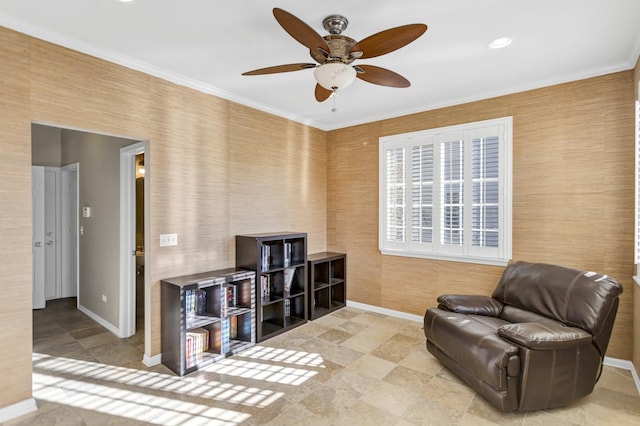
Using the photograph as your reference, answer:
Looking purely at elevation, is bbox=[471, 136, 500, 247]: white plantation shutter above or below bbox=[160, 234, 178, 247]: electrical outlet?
above

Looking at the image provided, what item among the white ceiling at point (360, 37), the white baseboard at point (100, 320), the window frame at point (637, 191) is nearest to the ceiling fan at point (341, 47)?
the white ceiling at point (360, 37)

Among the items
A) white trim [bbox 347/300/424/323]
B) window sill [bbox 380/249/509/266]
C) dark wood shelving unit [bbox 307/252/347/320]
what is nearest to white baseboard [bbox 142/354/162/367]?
dark wood shelving unit [bbox 307/252/347/320]

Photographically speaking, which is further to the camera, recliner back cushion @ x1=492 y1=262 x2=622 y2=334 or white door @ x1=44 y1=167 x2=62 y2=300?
white door @ x1=44 y1=167 x2=62 y2=300

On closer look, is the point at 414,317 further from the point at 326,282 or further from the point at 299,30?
the point at 299,30

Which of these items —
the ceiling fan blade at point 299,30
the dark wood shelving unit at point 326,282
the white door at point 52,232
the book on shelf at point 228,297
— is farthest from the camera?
the white door at point 52,232

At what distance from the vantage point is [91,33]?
243 centimetres

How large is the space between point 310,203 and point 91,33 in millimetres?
3154

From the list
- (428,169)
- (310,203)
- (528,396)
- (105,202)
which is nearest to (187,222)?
(105,202)

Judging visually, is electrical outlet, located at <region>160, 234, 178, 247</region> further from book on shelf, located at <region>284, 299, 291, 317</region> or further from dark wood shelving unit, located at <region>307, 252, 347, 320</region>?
dark wood shelving unit, located at <region>307, 252, 347, 320</region>

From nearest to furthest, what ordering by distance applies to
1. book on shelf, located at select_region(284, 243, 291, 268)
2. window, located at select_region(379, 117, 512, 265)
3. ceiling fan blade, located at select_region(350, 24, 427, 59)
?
ceiling fan blade, located at select_region(350, 24, 427, 59) → window, located at select_region(379, 117, 512, 265) → book on shelf, located at select_region(284, 243, 291, 268)

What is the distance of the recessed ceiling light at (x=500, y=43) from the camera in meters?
2.51

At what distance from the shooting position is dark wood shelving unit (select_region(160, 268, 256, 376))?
2.89 meters

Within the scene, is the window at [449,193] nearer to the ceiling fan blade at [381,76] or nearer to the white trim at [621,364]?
the white trim at [621,364]

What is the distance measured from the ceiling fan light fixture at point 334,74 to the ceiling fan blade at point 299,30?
106 mm
